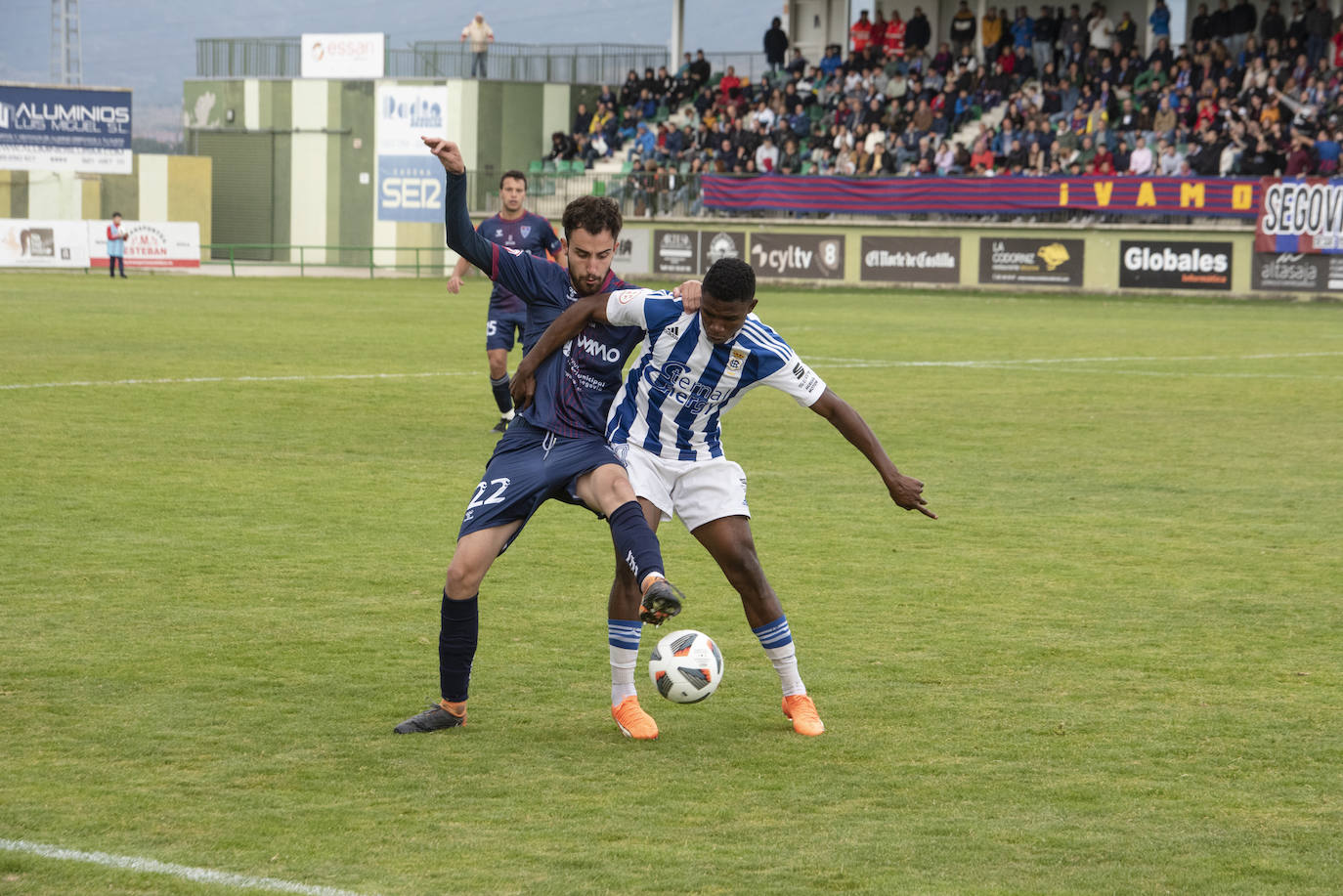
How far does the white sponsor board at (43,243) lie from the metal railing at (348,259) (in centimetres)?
409

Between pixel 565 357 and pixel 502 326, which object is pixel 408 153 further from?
pixel 565 357

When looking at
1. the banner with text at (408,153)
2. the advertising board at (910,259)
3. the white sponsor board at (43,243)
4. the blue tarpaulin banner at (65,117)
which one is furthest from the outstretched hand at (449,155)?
the banner with text at (408,153)

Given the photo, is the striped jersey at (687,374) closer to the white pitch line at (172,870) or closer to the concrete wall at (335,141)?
the white pitch line at (172,870)

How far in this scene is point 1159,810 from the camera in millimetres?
4793

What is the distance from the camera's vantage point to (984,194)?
36.9 meters

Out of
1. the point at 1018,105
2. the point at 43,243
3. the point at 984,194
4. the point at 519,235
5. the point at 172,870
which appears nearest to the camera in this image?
the point at 172,870

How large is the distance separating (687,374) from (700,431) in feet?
0.73

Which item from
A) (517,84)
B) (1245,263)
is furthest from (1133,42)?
(517,84)

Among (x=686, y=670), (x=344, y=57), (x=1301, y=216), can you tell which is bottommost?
(x=686, y=670)

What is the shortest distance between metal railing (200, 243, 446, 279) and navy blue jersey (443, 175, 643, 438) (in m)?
40.4

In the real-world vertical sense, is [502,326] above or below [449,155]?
below

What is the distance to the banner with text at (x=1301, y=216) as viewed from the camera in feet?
108

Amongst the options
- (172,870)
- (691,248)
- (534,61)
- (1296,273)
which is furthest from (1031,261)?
(172,870)

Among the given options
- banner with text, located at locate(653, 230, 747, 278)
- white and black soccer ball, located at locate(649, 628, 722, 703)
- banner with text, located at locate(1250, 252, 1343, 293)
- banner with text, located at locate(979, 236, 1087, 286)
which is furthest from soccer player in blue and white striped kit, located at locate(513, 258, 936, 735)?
banner with text, located at locate(653, 230, 747, 278)
